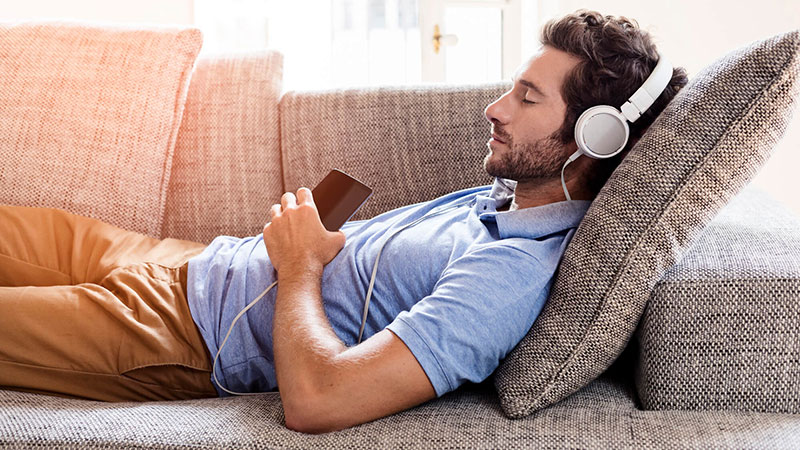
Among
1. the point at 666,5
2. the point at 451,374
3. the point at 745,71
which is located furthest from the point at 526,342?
the point at 666,5

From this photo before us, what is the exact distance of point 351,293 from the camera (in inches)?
44.8

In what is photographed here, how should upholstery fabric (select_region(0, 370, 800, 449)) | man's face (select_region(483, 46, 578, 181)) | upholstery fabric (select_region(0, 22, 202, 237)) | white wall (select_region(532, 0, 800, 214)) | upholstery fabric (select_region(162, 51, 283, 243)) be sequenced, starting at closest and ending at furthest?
upholstery fabric (select_region(0, 370, 800, 449)) → man's face (select_region(483, 46, 578, 181)) → upholstery fabric (select_region(0, 22, 202, 237)) → upholstery fabric (select_region(162, 51, 283, 243)) → white wall (select_region(532, 0, 800, 214))

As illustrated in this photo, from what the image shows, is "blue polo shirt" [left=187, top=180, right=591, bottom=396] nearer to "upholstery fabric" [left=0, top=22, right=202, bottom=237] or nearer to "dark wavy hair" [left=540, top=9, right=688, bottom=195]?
"dark wavy hair" [left=540, top=9, right=688, bottom=195]

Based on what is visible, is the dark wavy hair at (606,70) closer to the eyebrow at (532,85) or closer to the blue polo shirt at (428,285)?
the eyebrow at (532,85)

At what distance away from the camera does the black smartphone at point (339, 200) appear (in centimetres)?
124

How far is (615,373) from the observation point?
1127 mm

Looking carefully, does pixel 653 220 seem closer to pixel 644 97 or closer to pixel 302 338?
pixel 644 97

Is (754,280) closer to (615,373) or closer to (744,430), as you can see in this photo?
(744,430)

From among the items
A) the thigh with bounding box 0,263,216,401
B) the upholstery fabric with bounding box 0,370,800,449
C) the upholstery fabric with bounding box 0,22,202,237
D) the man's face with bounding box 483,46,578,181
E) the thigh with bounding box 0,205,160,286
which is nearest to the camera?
the upholstery fabric with bounding box 0,370,800,449

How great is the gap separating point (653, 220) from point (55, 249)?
1.05 metres

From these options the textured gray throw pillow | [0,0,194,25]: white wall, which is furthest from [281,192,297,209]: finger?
[0,0,194,25]: white wall

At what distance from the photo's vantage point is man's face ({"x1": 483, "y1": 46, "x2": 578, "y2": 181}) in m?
1.19

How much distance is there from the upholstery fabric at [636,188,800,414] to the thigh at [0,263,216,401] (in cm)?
68

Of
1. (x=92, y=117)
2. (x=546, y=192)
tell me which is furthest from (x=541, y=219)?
(x=92, y=117)
